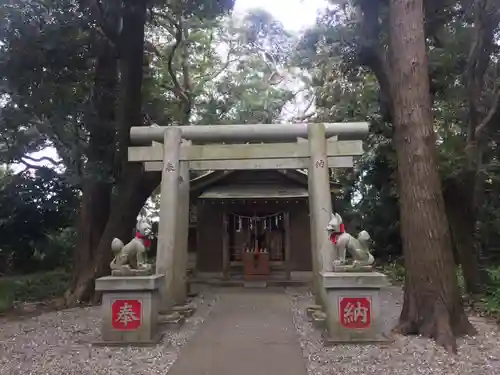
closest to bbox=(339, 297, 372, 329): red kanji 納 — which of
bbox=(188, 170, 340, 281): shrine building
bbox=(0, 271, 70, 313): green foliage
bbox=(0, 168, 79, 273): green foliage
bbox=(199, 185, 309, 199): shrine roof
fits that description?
bbox=(0, 271, 70, 313): green foliage

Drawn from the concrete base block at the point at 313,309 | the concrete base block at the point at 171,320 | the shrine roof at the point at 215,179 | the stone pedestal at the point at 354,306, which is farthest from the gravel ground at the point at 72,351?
the shrine roof at the point at 215,179

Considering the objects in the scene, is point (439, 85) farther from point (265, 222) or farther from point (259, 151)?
point (265, 222)

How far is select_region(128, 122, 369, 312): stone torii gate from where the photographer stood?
8906 millimetres

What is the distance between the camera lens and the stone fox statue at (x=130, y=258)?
24.7ft

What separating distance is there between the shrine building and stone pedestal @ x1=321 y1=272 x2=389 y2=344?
9.07 meters

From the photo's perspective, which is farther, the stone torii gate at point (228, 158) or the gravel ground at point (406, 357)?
the stone torii gate at point (228, 158)

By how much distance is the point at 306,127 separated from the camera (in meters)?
9.45

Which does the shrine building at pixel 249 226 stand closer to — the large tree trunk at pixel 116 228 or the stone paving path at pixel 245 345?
the large tree trunk at pixel 116 228

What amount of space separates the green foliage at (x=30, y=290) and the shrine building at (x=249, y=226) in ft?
15.0

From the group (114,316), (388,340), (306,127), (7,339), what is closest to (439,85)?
(306,127)

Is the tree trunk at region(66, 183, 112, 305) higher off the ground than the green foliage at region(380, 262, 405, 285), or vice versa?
the tree trunk at region(66, 183, 112, 305)

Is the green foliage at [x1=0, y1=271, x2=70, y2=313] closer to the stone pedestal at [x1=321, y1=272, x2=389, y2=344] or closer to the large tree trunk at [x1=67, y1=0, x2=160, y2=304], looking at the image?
the large tree trunk at [x1=67, y1=0, x2=160, y2=304]

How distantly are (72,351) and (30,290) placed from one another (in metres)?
7.99

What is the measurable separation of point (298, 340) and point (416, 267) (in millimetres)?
Result: 2041
